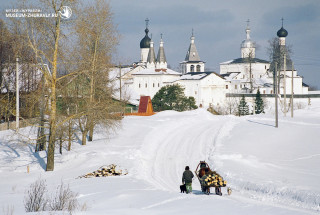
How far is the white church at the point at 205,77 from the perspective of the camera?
360 feet

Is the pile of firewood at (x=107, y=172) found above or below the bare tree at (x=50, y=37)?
below


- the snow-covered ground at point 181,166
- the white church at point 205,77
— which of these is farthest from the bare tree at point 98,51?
the white church at point 205,77

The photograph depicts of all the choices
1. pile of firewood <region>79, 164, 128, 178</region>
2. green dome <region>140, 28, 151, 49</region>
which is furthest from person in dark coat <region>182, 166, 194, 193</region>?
green dome <region>140, 28, 151, 49</region>

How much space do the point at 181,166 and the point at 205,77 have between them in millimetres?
83939

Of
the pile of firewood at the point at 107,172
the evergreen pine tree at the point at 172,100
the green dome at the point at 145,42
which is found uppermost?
the green dome at the point at 145,42

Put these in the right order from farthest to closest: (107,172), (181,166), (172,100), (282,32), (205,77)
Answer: (282,32) < (205,77) < (172,100) < (181,166) < (107,172)

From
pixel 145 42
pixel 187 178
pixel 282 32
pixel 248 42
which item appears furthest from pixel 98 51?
pixel 248 42

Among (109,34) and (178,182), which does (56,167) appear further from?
(109,34)

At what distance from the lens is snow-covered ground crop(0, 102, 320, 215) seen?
14.5 metres

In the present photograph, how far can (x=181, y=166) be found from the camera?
27.3m

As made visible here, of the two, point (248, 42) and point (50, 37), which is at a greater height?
point (248, 42)

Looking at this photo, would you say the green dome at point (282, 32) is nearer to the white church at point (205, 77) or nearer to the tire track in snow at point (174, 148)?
the white church at point (205, 77)

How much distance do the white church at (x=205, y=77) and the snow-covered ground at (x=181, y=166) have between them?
151 ft

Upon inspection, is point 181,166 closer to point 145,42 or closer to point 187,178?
point 187,178
